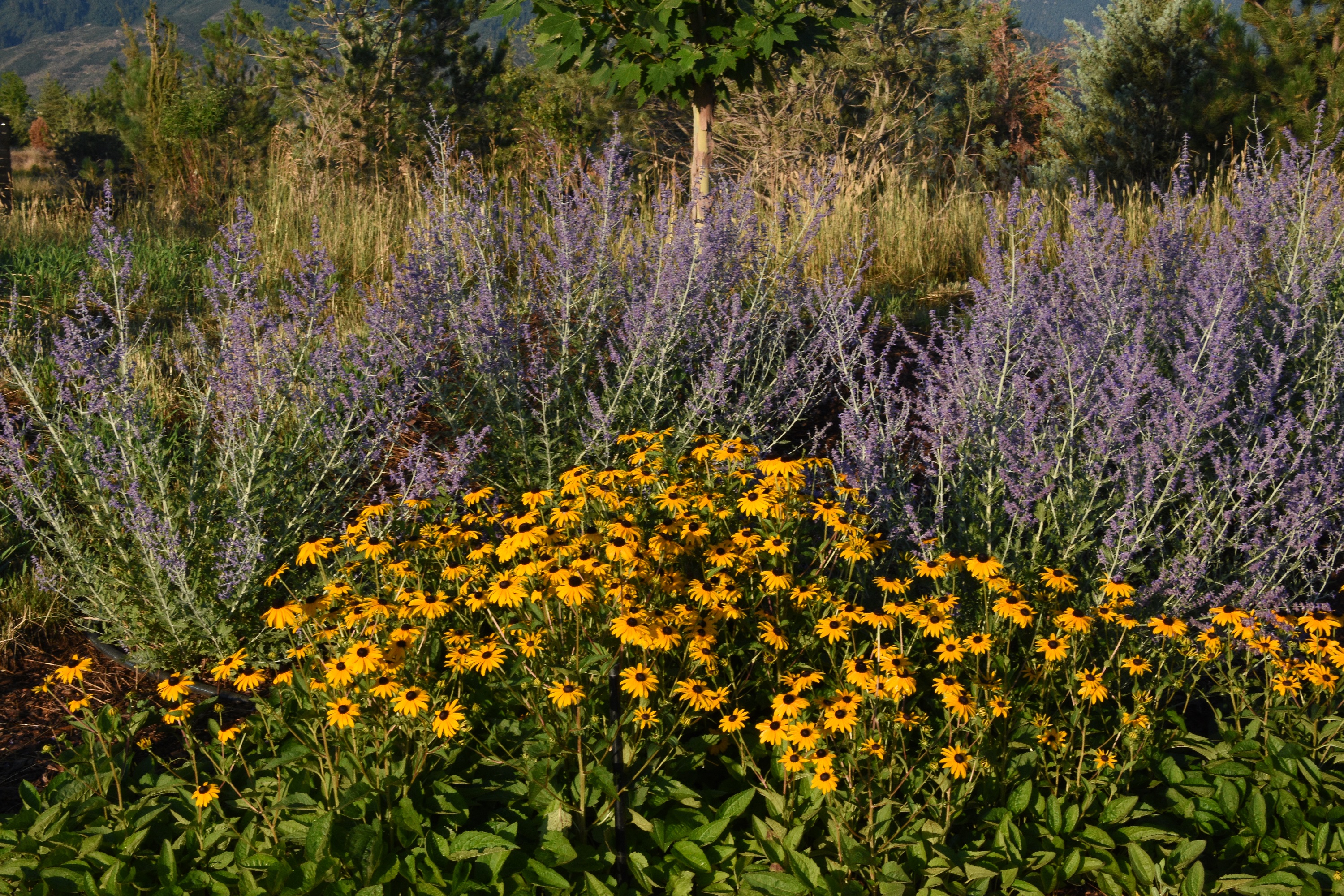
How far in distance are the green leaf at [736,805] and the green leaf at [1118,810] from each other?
0.90m

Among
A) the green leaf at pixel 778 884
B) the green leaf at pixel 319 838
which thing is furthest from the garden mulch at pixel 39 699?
the green leaf at pixel 778 884

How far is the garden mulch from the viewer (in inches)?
112

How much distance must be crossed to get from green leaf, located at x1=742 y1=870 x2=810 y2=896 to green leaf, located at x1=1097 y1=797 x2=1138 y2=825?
0.83 metres

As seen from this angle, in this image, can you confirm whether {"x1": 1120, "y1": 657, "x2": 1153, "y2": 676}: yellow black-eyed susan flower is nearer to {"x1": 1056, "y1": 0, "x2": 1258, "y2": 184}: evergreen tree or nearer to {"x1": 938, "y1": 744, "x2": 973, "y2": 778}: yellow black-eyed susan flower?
{"x1": 938, "y1": 744, "x2": 973, "y2": 778}: yellow black-eyed susan flower

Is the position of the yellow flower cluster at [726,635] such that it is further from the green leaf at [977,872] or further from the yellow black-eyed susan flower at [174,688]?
the green leaf at [977,872]

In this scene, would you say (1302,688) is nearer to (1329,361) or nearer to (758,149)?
(1329,361)

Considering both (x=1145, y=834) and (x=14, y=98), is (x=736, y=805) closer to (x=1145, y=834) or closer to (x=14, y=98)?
(x=1145, y=834)

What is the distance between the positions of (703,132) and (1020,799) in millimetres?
4427

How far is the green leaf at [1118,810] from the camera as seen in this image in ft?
7.80

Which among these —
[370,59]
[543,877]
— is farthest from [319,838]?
[370,59]

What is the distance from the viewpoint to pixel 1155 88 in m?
15.5

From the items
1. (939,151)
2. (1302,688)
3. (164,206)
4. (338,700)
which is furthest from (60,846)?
(939,151)

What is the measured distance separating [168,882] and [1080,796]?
2.28 meters

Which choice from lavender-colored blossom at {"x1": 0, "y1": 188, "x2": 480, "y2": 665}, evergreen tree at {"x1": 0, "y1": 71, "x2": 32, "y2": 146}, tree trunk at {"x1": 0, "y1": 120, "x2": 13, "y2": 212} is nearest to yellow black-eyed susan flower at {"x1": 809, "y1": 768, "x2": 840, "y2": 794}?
lavender-colored blossom at {"x1": 0, "y1": 188, "x2": 480, "y2": 665}
